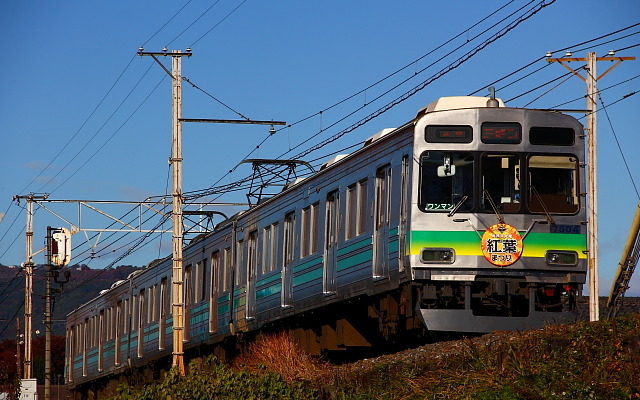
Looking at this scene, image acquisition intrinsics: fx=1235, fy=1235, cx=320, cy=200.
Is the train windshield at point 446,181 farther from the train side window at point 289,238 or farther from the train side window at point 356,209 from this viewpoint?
the train side window at point 289,238

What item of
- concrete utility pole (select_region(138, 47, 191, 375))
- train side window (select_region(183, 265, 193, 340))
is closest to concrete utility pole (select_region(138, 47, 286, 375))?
concrete utility pole (select_region(138, 47, 191, 375))

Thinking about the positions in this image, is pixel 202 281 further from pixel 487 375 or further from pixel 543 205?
pixel 487 375

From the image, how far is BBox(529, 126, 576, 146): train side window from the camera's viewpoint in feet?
54.6

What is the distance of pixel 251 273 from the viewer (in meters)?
24.2

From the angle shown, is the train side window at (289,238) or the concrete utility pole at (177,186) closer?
the train side window at (289,238)

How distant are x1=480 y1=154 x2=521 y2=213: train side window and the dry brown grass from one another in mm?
3160

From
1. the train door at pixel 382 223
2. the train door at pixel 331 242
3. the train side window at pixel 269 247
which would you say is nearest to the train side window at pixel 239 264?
the train side window at pixel 269 247

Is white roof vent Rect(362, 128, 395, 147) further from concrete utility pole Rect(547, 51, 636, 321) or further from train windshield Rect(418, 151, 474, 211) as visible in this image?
concrete utility pole Rect(547, 51, 636, 321)

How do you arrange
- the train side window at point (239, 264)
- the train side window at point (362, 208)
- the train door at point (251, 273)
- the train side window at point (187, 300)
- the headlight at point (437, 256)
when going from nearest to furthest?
1. the headlight at point (437, 256)
2. the train side window at point (362, 208)
3. the train door at point (251, 273)
4. the train side window at point (239, 264)
5. the train side window at point (187, 300)

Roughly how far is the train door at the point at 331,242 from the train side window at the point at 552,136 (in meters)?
3.90

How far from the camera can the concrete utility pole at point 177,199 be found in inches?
951

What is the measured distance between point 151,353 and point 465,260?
17427 mm

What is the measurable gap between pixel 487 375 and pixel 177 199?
528 inches

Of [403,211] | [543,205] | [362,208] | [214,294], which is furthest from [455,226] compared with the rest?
[214,294]
